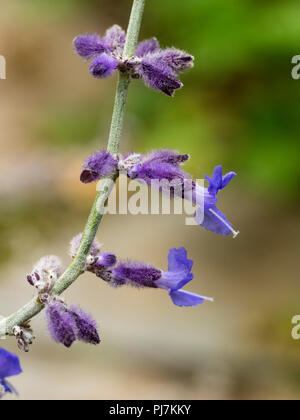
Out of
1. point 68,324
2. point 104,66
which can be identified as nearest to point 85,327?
point 68,324

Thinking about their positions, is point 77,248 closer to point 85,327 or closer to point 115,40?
point 85,327

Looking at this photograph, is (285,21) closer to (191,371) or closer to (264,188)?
(264,188)

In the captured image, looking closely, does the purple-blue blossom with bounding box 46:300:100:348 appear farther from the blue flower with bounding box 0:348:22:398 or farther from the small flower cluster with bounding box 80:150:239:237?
the small flower cluster with bounding box 80:150:239:237

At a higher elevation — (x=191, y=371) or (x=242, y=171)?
(x=242, y=171)

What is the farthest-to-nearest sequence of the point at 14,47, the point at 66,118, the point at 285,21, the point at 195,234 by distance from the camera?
the point at 14,47 < the point at 66,118 < the point at 195,234 < the point at 285,21

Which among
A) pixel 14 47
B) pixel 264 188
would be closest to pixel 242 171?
pixel 264 188

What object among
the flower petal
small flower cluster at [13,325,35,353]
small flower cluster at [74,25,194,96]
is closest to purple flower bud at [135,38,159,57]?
small flower cluster at [74,25,194,96]

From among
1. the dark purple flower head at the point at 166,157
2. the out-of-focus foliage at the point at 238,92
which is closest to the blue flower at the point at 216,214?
the dark purple flower head at the point at 166,157
